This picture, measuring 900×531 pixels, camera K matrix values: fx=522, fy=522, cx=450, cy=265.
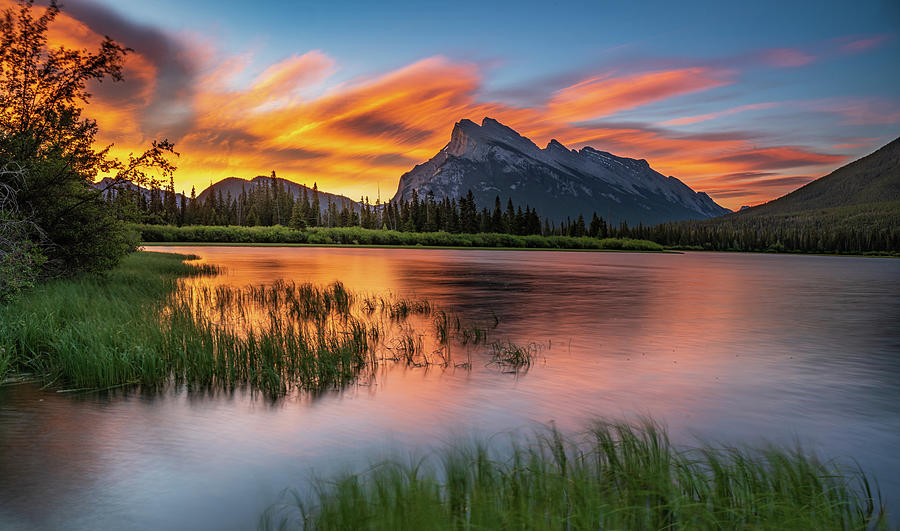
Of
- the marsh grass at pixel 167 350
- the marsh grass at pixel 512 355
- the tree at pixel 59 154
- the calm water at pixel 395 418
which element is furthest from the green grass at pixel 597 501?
the tree at pixel 59 154

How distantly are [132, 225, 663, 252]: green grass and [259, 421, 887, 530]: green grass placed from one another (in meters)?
155

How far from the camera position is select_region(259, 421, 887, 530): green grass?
5.59 metres

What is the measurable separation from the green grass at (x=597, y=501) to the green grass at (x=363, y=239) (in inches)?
6116

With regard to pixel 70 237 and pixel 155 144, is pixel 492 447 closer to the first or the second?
pixel 155 144

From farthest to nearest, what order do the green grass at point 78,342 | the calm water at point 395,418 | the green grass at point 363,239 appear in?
1. the green grass at point 363,239
2. the green grass at point 78,342
3. the calm water at point 395,418

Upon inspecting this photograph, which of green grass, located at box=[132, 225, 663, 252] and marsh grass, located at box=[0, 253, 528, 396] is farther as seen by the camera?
green grass, located at box=[132, 225, 663, 252]

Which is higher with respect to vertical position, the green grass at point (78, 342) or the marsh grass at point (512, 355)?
the green grass at point (78, 342)

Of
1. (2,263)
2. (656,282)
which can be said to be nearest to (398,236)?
(656,282)

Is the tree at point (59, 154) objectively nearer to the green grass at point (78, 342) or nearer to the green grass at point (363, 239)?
the green grass at point (78, 342)

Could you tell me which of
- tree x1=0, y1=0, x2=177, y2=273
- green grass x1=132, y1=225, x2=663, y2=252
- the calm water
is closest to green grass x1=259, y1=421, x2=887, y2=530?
the calm water

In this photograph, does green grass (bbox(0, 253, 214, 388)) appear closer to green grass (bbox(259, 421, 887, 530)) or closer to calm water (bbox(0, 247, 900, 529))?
calm water (bbox(0, 247, 900, 529))

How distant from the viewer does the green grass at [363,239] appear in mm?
155250

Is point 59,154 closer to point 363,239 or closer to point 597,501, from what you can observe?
point 597,501

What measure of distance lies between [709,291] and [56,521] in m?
48.2
